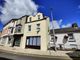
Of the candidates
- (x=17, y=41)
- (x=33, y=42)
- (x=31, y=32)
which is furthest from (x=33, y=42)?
(x=17, y=41)

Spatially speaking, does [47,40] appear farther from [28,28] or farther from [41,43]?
[28,28]

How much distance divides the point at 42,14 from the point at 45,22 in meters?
3.23

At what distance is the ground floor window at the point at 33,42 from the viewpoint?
27.2 m

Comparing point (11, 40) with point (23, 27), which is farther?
point (11, 40)

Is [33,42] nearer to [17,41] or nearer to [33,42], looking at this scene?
[33,42]

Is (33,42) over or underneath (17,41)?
underneath

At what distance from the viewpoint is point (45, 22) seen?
2633cm

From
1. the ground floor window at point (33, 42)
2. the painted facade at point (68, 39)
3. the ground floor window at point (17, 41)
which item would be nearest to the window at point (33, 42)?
the ground floor window at point (33, 42)

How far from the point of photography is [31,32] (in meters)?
28.5

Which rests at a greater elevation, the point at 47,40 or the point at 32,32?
the point at 32,32

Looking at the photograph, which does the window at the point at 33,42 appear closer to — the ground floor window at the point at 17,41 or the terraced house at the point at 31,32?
the terraced house at the point at 31,32

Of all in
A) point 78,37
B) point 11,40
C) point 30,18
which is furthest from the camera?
point 11,40

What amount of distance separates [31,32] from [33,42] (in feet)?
9.04

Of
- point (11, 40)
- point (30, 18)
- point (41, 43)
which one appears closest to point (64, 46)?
point (41, 43)
